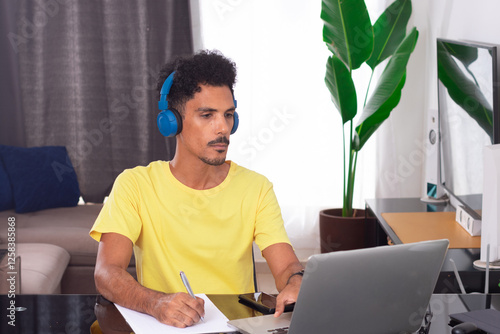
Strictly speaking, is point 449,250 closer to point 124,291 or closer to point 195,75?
point 195,75

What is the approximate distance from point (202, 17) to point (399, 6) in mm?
1254

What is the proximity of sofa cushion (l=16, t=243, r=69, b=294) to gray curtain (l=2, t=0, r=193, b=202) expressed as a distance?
124 centimetres

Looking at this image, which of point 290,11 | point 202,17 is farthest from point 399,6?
point 202,17

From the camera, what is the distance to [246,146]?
162 inches

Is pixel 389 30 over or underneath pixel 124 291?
over

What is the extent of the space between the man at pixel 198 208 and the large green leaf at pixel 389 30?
6.61 ft

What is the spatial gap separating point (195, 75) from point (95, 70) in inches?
101

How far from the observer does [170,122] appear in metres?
1.73

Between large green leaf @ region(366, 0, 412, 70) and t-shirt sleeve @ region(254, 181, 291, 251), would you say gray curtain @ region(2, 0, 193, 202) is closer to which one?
large green leaf @ region(366, 0, 412, 70)

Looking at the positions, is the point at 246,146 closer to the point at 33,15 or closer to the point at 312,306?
the point at 33,15

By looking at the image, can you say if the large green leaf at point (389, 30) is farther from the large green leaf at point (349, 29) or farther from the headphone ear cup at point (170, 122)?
the headphone ear cup at point (170, 122)

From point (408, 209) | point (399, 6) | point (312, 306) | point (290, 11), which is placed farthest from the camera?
point (290, 11)

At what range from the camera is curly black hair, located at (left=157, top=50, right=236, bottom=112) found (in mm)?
1744

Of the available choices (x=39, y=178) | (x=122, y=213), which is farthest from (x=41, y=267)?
(x=122, y=213)
